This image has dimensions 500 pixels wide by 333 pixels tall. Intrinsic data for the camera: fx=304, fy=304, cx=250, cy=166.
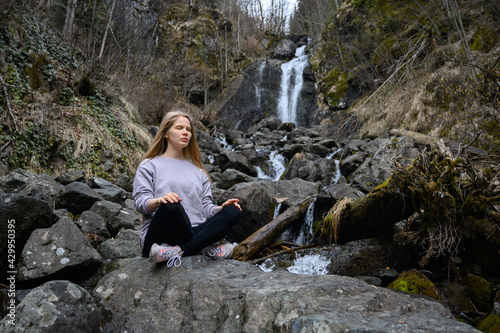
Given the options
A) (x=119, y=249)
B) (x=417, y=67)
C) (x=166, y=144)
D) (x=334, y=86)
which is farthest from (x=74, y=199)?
(x=334, y=86)

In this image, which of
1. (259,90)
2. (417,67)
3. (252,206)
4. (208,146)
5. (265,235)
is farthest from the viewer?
(259,90)

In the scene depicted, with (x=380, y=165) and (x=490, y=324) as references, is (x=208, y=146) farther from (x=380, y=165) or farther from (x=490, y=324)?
(x=490, y=324)

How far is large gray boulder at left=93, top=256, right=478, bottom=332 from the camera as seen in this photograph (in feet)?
4.61

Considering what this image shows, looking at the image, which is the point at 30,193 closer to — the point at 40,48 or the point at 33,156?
the point at 33,156

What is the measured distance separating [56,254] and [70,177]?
3568 millimetres

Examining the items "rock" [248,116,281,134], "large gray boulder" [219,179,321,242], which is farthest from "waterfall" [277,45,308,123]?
"large gray boulder" [219,179,321,242]

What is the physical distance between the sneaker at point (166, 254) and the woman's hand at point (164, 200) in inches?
11.2

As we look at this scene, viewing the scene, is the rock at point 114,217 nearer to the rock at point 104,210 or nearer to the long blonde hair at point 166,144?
the rock at point 104,210

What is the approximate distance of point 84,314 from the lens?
5.81ft

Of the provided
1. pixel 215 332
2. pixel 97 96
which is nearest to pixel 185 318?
pixel 215 332

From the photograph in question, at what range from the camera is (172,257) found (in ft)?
7.29

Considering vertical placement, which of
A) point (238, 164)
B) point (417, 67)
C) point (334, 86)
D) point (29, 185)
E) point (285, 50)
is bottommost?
point (29, 185)

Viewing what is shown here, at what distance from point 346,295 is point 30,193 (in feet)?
13.5

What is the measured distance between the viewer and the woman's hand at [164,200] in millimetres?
2039
